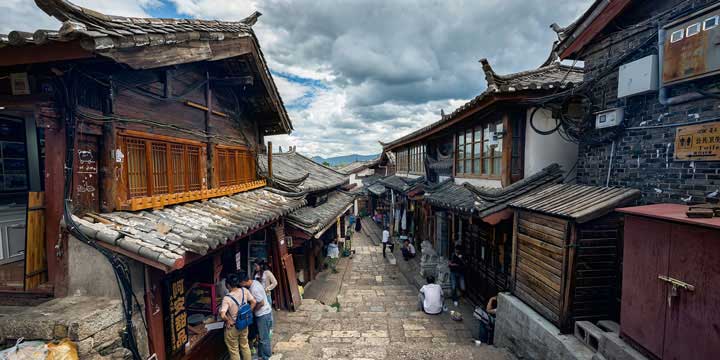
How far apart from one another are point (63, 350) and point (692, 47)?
404 inches

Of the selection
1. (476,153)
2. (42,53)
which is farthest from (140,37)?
(476,153)

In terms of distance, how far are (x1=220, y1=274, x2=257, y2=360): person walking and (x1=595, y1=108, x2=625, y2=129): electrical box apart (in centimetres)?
882

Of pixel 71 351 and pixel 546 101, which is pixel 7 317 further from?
pixel 546 101

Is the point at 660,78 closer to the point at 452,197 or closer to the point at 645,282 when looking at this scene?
the point at 645,282

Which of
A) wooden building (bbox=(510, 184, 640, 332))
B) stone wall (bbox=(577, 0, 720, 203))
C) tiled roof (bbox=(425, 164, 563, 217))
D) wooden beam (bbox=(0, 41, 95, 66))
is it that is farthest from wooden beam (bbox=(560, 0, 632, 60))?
wooden beam (bbox=(0, 41, 95, 66))

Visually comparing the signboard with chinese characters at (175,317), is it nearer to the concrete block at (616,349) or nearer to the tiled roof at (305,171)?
the concrete block at (616,349)

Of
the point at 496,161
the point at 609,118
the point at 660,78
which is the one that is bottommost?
the point at 496,161

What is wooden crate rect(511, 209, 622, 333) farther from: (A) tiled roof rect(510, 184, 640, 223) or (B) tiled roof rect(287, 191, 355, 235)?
(B) tiled roof rect(287, 191, 355, 235)

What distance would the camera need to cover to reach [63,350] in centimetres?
345

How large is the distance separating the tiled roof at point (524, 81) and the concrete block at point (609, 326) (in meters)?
5.52

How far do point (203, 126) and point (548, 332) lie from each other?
9.27 meters

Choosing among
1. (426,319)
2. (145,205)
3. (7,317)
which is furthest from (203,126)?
(426,319)

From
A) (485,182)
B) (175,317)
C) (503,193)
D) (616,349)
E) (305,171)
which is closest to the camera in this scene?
(616,349)

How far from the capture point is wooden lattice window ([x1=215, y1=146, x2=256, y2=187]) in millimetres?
8352
